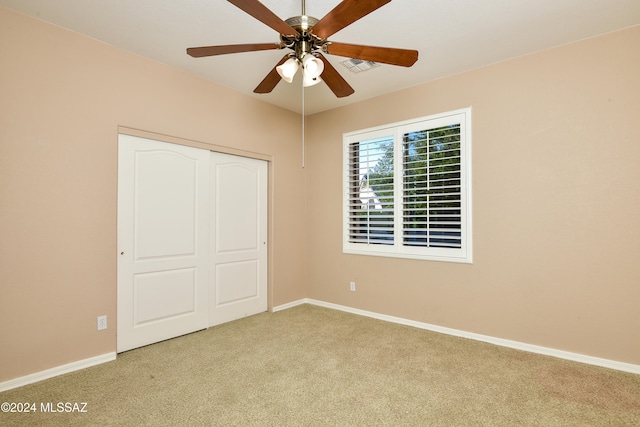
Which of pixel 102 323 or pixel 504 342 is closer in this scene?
pixel 102 323

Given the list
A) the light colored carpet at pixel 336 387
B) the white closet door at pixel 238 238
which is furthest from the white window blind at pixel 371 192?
the light colored carpet at pixel 336 387

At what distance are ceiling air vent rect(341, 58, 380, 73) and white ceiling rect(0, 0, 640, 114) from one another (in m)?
0.08

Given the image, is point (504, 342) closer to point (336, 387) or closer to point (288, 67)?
point (336, 387)

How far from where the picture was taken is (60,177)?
2.70 m

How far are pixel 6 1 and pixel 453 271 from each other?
4.43m

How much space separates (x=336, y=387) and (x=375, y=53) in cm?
230

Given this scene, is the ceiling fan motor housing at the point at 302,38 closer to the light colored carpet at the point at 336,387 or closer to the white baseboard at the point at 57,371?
the light colored carpet at the point at 336,387

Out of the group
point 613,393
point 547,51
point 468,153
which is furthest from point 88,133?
point 613,393

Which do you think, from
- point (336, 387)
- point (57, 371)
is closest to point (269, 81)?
point (336, 387)

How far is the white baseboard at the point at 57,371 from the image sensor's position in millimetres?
2436

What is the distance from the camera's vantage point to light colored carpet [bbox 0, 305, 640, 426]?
2074mm

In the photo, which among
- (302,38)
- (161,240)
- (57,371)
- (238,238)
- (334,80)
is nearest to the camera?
(302,38)

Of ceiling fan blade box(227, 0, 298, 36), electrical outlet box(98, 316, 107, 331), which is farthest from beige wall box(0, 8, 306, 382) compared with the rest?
ceiling fan blade box(227, 0, 298, 36)

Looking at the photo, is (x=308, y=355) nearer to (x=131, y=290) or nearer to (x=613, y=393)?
(x=131, y=290)
